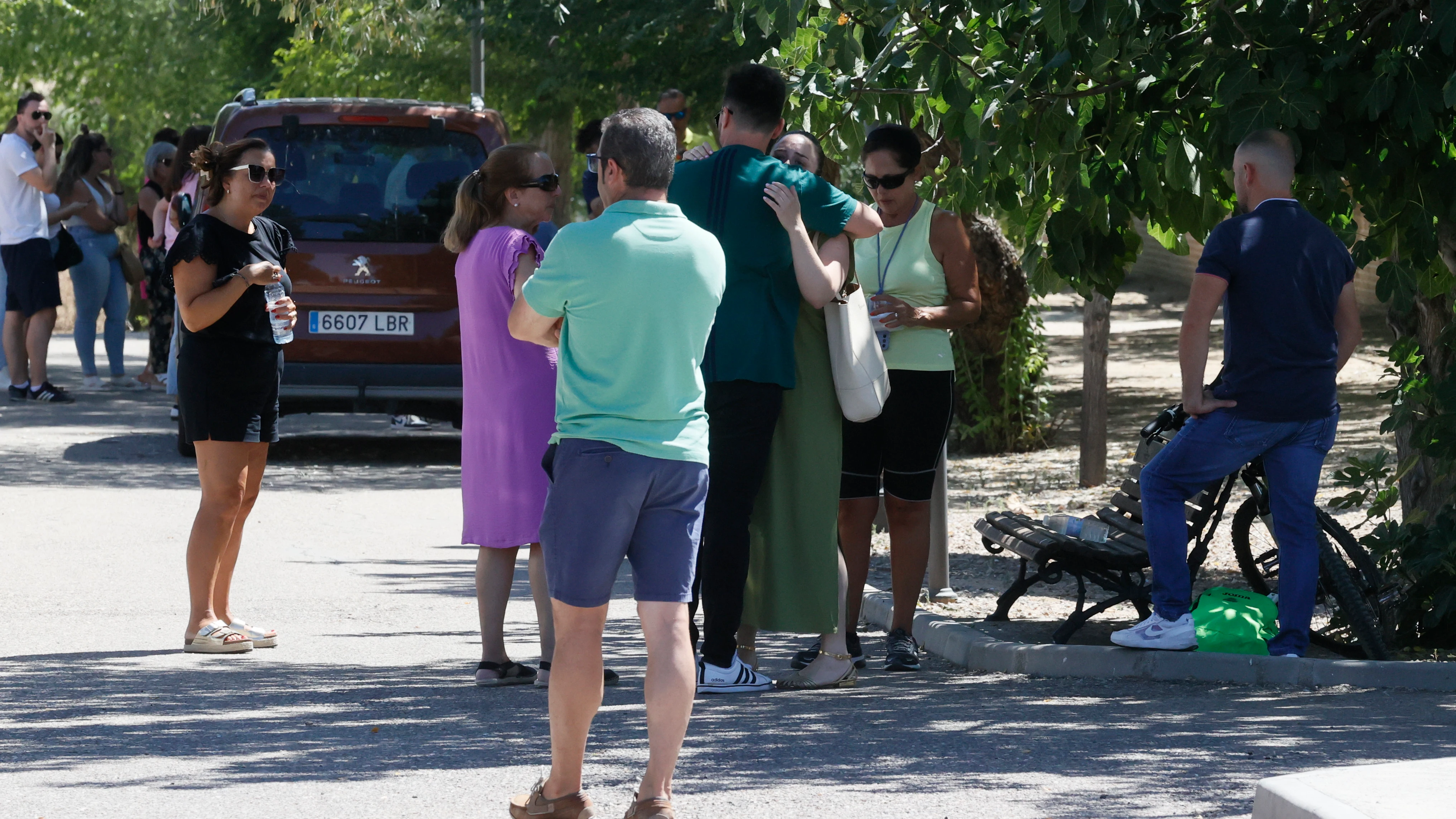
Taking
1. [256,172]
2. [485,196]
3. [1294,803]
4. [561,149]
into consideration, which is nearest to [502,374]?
[485,196]

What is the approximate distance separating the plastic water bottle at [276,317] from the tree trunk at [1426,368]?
165 inches

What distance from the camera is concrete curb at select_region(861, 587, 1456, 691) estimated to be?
6.14 m

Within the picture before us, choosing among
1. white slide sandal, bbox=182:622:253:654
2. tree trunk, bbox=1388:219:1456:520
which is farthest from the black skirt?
tree trunk, bbox=1388:219:1456:520

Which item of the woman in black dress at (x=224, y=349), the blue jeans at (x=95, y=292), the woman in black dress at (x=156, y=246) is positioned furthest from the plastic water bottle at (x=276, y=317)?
the blue jeans at (x=95, y=292)

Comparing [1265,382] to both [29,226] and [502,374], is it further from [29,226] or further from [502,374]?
[29,226]

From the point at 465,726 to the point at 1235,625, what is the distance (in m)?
2.67

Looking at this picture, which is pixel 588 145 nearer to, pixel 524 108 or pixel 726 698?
pixel 726 698

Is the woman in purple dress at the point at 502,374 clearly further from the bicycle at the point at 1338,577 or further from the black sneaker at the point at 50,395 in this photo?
the black sneaker at the point at 50,395

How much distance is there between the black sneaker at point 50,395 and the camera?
15.7m

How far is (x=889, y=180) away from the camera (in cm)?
669

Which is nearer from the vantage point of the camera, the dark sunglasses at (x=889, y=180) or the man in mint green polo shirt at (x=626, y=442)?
the man in mint green polo shirt at (x=626, y=442)

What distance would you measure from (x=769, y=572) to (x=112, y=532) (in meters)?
4.71

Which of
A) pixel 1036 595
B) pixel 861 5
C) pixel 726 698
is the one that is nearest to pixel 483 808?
pixel 726 698

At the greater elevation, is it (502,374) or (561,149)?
(561,149)
